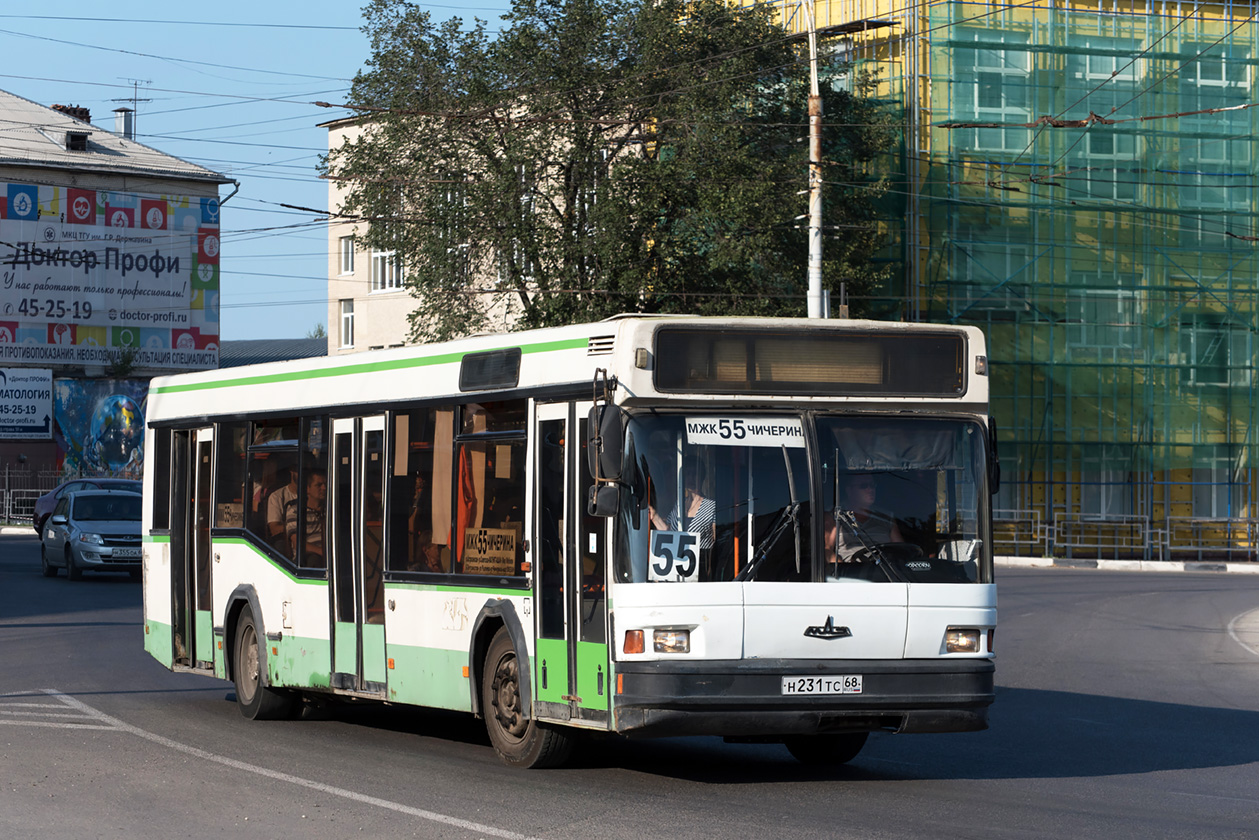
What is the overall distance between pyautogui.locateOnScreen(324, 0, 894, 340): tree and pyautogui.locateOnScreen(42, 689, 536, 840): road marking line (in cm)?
2737

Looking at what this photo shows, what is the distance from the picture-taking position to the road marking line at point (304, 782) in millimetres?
7961

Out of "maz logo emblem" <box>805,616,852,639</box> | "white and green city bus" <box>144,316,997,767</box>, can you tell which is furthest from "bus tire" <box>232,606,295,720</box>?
"maz logo emblem" <box>805,616,852,639</box>

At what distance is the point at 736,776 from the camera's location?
9938 mm

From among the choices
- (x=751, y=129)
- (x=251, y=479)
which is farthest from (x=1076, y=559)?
(x=251, y=479)

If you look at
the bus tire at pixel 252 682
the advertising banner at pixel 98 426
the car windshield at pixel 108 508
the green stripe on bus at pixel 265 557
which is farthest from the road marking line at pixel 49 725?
the advertising banner at pixel 98 426

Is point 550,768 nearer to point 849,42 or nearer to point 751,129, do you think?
point 751,129

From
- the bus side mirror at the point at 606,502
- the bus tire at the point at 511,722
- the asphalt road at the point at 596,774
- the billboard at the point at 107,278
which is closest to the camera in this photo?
the asphalt road at the point at 596,774

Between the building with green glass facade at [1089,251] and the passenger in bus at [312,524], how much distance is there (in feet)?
104

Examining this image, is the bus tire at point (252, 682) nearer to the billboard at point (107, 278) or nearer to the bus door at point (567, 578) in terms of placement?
the bus door at point (567, 578)

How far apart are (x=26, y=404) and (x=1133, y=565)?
39225 millimetres

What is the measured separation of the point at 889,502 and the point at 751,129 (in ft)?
108

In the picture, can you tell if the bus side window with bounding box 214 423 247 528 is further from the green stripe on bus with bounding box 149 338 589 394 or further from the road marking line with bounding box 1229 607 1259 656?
the road marking line with bounding box 1229 607 1259 656

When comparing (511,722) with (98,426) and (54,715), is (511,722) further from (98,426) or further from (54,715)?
(98,426)

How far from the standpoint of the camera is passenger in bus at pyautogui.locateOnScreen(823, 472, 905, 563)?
30.0 ft
